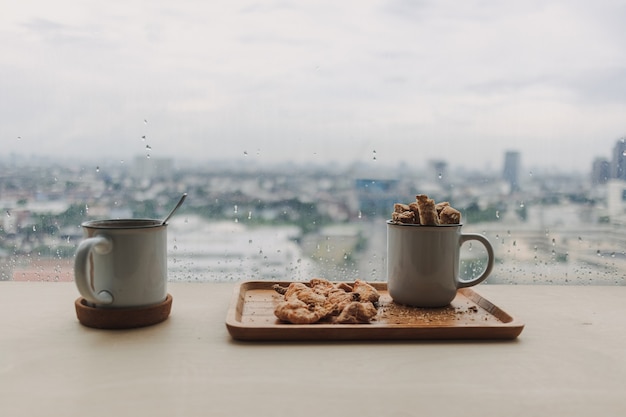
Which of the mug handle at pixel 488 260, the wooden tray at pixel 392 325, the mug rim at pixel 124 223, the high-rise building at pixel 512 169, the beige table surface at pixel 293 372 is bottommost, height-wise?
the beige table surface at pixel 293 372

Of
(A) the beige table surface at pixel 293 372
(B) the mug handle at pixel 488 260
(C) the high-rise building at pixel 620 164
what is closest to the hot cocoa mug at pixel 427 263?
(B) the mug handle at pixel 488 260

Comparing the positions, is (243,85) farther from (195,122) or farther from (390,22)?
(390,22)

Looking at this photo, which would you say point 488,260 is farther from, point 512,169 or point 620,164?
point 620,164

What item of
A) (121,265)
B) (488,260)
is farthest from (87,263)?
(488,260)

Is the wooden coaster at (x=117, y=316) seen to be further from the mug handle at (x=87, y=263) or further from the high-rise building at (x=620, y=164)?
the high-rise building at (x=620, y=164)

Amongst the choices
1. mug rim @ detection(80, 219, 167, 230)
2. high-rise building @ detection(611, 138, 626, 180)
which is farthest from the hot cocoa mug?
high-rise building @ detection(611, 138, 626, 180)

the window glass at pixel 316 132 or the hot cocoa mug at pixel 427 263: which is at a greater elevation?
the window glass at pixel 316 132
